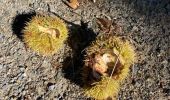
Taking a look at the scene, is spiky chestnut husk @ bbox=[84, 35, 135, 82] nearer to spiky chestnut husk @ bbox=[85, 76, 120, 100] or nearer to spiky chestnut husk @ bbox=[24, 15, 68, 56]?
spiky chestnut husk @ bbox=[85, 76, 120, 100]

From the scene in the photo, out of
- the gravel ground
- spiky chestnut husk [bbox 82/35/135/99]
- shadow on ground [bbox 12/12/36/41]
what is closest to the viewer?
spiky chestnut husk [bbox 82/35/135/99]

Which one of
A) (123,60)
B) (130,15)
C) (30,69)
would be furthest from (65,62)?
(130,15)

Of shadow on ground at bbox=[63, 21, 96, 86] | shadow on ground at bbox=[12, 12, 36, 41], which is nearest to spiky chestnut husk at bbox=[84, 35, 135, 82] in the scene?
shadow on ground at bbox=[63, 21, 96, 86]

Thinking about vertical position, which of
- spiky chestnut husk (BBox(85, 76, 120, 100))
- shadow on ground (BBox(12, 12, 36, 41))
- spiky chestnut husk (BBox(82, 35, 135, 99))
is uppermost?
shadow on ground (BBox(12, 12, 36, 41))

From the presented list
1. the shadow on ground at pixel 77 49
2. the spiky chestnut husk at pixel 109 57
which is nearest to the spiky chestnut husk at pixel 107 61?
the spiky chestnut husk at pixel 109 57

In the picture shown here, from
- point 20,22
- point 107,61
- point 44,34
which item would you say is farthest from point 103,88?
point 20,22
